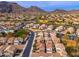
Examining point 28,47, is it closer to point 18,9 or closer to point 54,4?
point 18,9

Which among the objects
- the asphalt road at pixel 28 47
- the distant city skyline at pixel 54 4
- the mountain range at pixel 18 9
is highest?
the distant city skyline at pixel 54 4

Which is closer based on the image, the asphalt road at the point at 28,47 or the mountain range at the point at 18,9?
the asphalt road at the point at 28,47

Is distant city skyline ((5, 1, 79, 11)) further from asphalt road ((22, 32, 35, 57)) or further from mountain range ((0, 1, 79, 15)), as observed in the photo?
asphalt road ((22, 32, 35, 57))

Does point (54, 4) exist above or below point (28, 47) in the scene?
above

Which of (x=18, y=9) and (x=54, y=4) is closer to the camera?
(x=54, y=4)

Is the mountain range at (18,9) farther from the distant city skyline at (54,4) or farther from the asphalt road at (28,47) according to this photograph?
the asphalt road at (28,47)

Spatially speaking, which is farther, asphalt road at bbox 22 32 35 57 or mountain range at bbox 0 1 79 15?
mountain range at bbox 0 1 79 15

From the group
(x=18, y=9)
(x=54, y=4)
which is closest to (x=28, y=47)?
(x=18, y=9)

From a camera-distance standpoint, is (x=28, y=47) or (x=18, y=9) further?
(x=18, y=9)

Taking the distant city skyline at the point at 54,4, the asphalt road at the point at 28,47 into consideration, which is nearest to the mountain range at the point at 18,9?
the distant city skyline at the point at 54,4

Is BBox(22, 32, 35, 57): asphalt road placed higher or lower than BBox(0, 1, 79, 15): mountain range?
lower

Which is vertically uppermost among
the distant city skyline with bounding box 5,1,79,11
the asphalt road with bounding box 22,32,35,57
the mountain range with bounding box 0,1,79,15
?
the distant city skyline with bounding box 5,1,79,11

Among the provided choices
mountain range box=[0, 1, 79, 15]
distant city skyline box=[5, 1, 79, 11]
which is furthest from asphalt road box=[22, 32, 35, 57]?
distant city skyline box=[5, 1, 79, 11]
